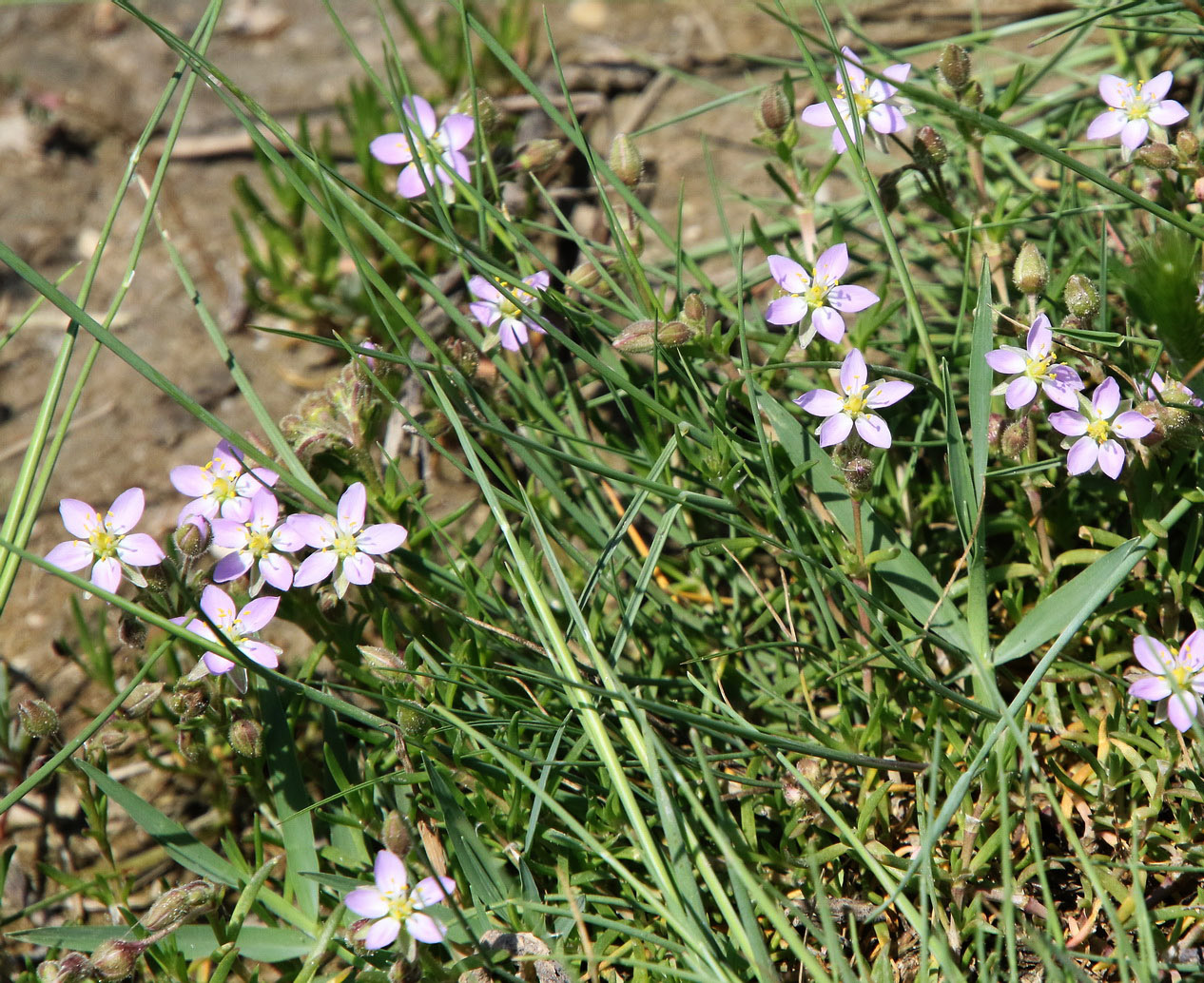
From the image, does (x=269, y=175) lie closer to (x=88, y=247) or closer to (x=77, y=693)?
(x=88, y=247)

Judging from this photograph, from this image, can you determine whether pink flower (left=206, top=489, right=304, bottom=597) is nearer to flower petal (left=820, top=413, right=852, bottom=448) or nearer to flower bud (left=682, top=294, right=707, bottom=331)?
flower bud (left=682, top=294, right=707, bottom=331)

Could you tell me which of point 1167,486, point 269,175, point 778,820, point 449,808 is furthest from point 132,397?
point 1167,486

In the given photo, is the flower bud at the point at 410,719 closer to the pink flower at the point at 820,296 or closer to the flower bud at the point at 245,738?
the flower bud at the point at 245,738

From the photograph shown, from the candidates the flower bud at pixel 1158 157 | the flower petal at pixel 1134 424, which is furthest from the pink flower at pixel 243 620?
the flower bud at pixel 1158 157

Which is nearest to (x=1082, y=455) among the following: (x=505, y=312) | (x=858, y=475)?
(x=858, y=475)

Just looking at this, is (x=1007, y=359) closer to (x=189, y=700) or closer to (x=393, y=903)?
(x=393, y=903)
